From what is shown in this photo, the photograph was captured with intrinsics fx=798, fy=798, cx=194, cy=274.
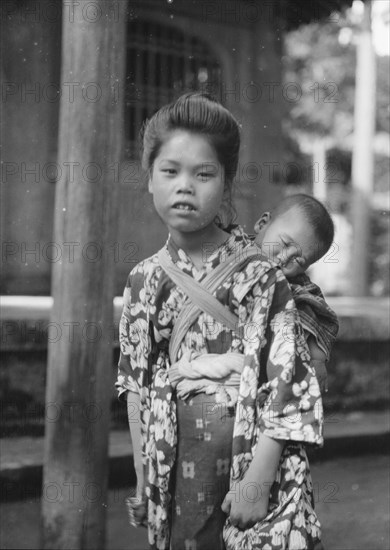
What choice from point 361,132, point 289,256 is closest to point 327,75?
point 361,132

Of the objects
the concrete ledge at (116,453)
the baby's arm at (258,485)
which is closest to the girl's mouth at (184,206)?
the baby's arm at (258,485)

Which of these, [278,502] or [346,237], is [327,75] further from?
[278,502]

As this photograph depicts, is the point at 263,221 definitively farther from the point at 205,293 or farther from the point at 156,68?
the point at 156,68

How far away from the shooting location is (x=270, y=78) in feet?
20.7

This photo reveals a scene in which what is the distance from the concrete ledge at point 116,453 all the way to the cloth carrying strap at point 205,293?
5.47 ft

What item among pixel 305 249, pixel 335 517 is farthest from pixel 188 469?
pixel 335 517

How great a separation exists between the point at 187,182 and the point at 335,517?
2.39 m

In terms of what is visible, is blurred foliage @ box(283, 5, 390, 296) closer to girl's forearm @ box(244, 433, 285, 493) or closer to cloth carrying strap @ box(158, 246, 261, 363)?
cloth carrying strap @ box(158, 246, 261, 363)

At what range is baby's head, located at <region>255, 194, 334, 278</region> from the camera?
1914 mm

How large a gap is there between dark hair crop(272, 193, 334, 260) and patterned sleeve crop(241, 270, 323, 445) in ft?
0.71

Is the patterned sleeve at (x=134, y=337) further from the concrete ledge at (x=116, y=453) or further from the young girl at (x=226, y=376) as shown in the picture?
the concrete ledge at (x=116, y=453)

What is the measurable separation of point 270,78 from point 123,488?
3656 millimetres

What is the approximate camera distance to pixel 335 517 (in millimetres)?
3648

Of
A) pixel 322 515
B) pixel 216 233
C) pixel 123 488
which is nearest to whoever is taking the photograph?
pixel 216 233
